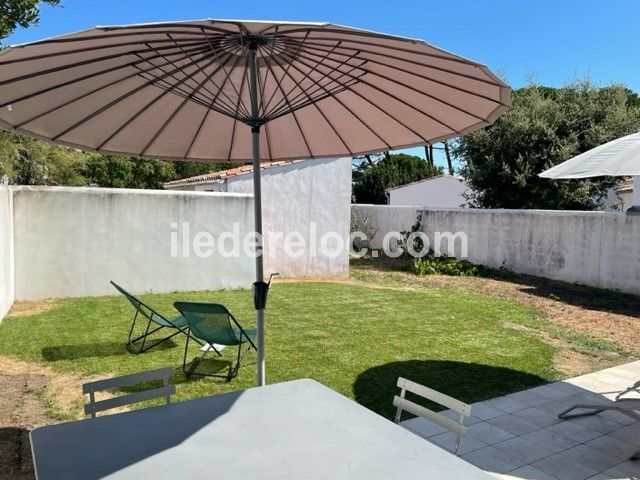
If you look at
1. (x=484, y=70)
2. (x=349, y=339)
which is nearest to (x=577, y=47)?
(x=349, y=339)

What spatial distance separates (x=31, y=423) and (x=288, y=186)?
1009cm

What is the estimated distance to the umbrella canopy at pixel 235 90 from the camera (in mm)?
2465

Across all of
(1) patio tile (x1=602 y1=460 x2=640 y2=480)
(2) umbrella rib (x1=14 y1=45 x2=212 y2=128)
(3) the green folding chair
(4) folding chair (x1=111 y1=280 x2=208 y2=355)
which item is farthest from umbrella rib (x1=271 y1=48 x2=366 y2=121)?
(4) folding chair (x1=111 y1=280 x2=208 y2=355)

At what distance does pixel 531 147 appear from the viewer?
17312 millimetres

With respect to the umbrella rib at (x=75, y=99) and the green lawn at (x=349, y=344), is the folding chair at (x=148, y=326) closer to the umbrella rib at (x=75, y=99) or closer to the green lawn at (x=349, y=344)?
the green lawn at (x=349, y=344)

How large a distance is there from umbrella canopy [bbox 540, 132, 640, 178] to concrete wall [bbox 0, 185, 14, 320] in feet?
28.7

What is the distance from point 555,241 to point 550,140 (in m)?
4.65

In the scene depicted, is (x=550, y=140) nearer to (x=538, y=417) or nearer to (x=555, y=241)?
(x=555, y=241)

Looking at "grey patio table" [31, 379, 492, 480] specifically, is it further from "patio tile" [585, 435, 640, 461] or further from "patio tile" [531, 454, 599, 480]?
"patio tile" [585, 435, 640, 461]

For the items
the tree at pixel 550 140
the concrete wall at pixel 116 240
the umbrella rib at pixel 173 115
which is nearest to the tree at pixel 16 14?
the umbrella rib at pixel 173 115

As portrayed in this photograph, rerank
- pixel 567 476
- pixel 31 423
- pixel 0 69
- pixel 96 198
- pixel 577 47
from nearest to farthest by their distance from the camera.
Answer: pixel 0 69, pixel 567 476, pixel 31 423, pixel 96 198, pixel 577 47

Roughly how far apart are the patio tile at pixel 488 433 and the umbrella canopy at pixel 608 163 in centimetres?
259

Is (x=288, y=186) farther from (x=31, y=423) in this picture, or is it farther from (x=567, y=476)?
(x=567, y=476)

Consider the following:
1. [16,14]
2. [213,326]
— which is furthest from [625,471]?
[16,14]
